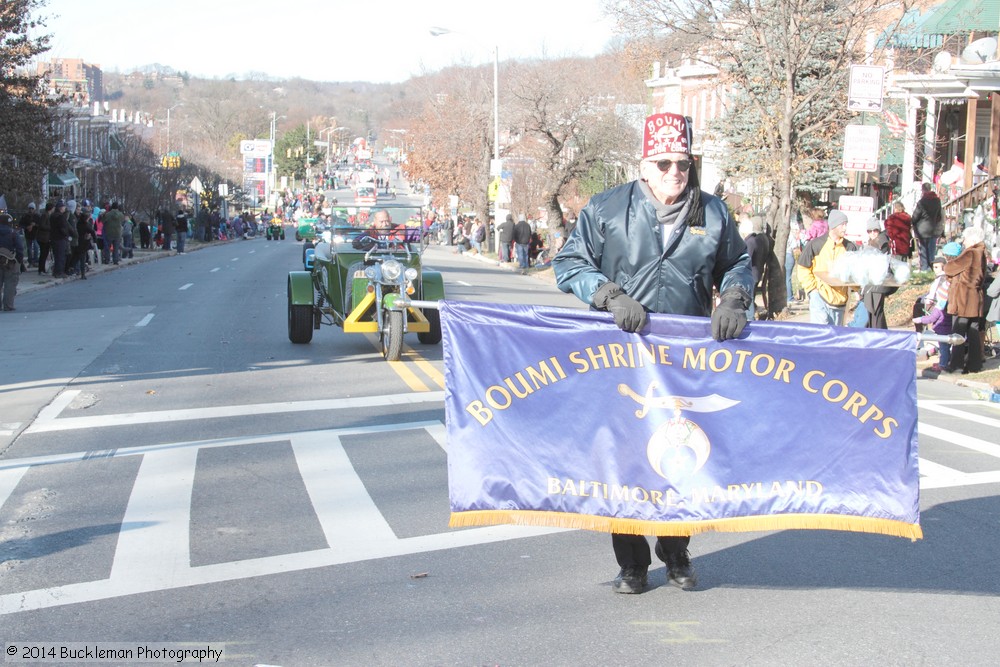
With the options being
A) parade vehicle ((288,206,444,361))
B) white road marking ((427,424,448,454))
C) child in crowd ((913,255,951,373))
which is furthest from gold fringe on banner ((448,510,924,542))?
child in crowd ((913,255,951,373))

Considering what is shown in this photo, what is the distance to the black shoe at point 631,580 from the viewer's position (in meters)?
5.53

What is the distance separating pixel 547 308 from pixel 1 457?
5.46m

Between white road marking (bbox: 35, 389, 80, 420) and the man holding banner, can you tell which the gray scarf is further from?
white road marking (bbox: 35, 389, 80, 420)

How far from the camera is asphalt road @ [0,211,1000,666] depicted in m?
5.02

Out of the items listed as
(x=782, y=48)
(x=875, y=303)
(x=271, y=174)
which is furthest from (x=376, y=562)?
(x=271, y=174)

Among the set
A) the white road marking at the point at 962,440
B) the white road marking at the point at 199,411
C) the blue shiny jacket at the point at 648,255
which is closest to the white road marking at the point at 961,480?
the white road marking at the point at 962,440

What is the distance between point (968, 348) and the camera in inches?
569

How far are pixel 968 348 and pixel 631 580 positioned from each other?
10.4 metres

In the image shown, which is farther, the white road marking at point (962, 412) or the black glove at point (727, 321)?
the white road marking at point (962, 412)

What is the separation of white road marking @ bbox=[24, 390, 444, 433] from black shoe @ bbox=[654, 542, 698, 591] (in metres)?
5.77

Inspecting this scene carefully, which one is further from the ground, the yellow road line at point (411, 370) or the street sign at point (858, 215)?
the street sign at point (858, 215)

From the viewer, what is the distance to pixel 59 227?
2747cm

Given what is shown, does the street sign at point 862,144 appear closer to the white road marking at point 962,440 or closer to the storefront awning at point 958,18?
the white road marking at point 962,440

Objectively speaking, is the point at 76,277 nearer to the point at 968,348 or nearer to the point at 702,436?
the point at 968,348
